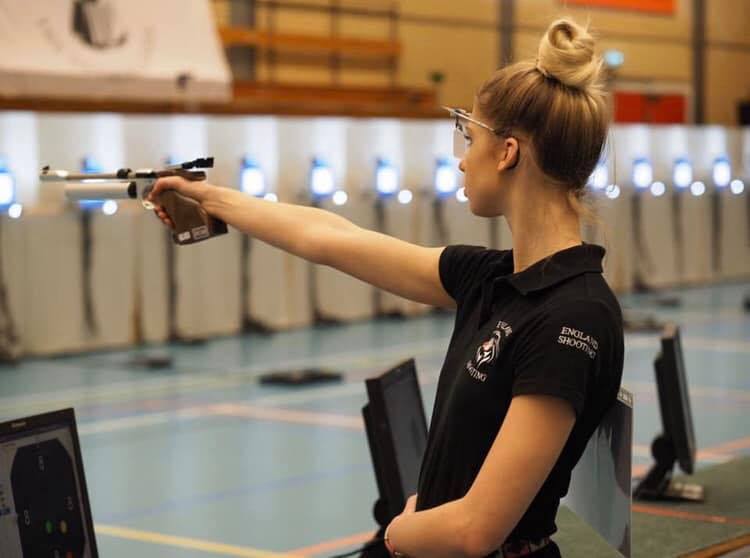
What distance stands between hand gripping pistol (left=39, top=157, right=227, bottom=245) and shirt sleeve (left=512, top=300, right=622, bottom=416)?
90 centimetres

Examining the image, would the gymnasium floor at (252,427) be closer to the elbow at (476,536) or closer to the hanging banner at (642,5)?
the elbow at (476,536)

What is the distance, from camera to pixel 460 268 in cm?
251

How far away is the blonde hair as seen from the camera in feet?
7.09

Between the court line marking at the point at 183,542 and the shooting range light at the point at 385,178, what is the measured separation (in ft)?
28.1

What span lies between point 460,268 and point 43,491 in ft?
3.60

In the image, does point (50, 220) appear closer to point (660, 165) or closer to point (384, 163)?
point (384, 163)

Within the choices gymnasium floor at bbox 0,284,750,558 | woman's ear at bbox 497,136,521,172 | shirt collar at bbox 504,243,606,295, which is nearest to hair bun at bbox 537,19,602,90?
woman's ear at bbox 497,136,521,172

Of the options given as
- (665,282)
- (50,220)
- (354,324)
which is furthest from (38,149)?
(665,282)

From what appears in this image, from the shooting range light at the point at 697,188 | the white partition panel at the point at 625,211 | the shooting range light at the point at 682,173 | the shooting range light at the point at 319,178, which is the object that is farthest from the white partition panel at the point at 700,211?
the shooting range light at the point at 319,178

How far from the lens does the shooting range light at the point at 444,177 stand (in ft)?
48.8

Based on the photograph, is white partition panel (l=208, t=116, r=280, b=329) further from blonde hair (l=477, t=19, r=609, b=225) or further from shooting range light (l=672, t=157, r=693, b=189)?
blonde hair (l=477, t=19, r=609, b=225)

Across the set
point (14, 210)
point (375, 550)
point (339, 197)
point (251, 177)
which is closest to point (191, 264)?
point (251, 177)

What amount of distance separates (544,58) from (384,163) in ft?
39.6

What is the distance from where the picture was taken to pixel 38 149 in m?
11.5
